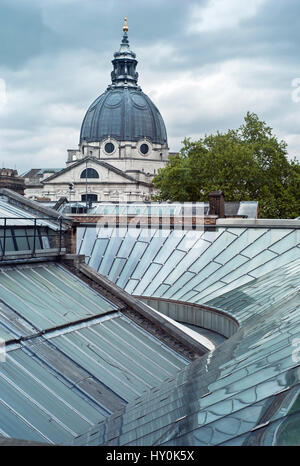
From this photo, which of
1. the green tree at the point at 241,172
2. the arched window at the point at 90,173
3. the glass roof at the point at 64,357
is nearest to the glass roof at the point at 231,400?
the glass roof at the point at 64,357

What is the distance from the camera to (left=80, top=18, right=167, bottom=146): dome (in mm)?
143250

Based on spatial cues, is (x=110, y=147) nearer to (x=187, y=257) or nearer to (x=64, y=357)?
(x=187, y=257)

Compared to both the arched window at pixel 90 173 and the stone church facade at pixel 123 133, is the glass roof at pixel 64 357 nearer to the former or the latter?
the arched window at pixel 90 173

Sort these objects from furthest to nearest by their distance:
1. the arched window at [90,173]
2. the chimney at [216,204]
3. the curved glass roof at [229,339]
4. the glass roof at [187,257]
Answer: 1. the arched window at [90,173]
2. the chimney at [216,204]
3. the glass roof at [187,257]
4. the curved glass roof at [229,339]

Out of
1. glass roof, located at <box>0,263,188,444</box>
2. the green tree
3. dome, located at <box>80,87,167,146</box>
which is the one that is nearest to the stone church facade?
dome, located at <box>80,87,167,146</box>

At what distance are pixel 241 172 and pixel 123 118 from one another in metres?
79.0

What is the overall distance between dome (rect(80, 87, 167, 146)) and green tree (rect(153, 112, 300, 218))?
6924 cm

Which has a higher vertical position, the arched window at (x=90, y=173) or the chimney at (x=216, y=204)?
the arched window at (x=90, y=173)

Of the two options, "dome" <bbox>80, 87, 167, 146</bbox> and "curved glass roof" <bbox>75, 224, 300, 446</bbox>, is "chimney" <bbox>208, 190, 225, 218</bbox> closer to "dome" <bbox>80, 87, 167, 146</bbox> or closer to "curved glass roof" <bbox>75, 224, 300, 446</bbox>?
"curved glass roof" <bbox>75, 224, 300, 446</bbox>

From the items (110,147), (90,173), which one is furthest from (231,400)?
(110,147)

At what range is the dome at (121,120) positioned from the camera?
143250mm

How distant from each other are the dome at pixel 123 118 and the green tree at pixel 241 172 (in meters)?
69.3

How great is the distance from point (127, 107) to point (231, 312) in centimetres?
12814

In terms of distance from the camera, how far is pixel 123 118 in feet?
470
